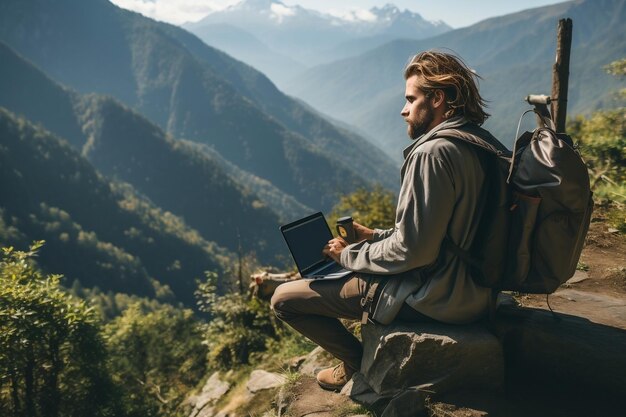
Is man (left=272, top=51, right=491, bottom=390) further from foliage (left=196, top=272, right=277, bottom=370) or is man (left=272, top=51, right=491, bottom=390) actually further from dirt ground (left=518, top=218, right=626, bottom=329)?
foliage (left=196, top=272, right=277, bottom=370)

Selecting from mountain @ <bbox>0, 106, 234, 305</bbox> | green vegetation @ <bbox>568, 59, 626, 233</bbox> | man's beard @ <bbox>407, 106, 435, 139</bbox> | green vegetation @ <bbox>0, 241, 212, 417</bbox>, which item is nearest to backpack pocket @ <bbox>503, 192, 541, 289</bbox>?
man's beard @ <bbox>407, 106, 435, 139</bbox>

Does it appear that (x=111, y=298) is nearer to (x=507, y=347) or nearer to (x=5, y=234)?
(x=5, y=234)

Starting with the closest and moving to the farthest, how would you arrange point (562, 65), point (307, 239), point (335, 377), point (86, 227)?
1. point (307, 239)
2. point (335, 377)
3. point (562, 65)
4. point (86, 227)

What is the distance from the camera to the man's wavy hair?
300 centimetres

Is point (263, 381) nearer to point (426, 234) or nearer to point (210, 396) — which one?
point (210, 396)

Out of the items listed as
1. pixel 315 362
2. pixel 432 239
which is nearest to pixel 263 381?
pixel 315 362

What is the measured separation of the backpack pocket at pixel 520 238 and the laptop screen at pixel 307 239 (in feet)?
4.94

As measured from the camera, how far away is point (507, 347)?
11.3 ft

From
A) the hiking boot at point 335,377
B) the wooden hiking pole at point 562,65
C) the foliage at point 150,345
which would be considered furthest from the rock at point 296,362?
the foliage at point 150,345

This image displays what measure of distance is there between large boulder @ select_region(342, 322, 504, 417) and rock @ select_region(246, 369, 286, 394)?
2001mm

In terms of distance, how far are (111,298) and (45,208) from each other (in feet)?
164

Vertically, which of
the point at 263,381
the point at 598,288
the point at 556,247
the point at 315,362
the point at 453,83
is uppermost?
the point at 453,83

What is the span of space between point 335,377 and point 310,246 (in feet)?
4.00

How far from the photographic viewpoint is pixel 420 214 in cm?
281
